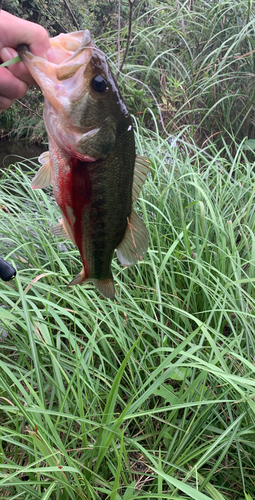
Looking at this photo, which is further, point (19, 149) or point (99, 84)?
point (19, 149)

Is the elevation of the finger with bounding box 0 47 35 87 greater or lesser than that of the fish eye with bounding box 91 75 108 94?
greater

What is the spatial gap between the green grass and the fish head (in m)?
0.55

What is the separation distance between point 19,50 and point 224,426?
1.42 metres

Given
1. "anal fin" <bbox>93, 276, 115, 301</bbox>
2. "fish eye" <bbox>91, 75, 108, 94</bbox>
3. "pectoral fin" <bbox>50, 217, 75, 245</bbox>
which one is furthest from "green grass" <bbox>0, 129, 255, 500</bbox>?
"fish eye" <bbox>91, 75, 108, 94</bbox>

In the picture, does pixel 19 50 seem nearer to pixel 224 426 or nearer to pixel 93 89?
Answer: pixel 93 89

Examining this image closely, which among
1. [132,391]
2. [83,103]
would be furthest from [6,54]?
[132,391]

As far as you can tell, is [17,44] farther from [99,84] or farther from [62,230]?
[62,230]

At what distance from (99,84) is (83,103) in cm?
6

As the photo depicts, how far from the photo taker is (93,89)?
32.1 inches

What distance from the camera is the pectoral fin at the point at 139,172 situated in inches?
36.2

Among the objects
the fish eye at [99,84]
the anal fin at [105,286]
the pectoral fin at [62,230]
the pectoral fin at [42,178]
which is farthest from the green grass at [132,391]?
the fish eye at [99,84]

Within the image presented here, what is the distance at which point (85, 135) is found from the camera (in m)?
0.81

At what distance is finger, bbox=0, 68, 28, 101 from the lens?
0.84 metres

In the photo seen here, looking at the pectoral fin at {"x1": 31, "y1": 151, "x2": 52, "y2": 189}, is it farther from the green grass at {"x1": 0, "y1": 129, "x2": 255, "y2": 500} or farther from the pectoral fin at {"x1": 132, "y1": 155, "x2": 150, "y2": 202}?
the green grass at {"x1": 0, "y1": 129, "x2": 255, "y2": 500}
